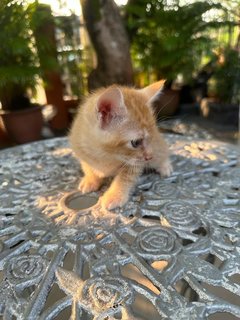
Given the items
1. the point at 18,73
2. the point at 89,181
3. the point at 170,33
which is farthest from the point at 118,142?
the point at 170,33

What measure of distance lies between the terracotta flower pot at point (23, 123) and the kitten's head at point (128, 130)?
116 centimetres

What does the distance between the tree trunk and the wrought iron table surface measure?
1.01 m

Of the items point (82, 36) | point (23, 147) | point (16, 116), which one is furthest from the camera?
point (82, 36)

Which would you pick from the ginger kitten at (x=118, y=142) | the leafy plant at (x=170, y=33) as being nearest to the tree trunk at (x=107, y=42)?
the leafy plant at (x=170, y=33)

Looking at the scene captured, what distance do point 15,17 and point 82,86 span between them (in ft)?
2.43

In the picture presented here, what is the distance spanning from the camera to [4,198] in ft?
2.55

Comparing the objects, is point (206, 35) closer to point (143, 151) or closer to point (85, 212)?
point (143, 151)

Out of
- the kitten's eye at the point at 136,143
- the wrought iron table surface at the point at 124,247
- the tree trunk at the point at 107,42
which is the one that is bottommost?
the wrought iron table surface at the point at 124,247

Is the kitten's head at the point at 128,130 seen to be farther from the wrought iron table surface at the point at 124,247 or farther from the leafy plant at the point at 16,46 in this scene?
the leafy plant at the point at 16,46

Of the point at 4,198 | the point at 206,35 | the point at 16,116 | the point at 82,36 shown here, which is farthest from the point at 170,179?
the point at 82,36

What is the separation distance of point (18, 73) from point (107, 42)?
53 centimetres

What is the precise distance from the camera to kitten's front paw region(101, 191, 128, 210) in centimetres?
72

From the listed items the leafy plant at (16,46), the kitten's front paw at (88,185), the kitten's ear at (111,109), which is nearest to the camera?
the kitten's ear at (111,109)

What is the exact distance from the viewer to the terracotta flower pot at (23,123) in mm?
1799
